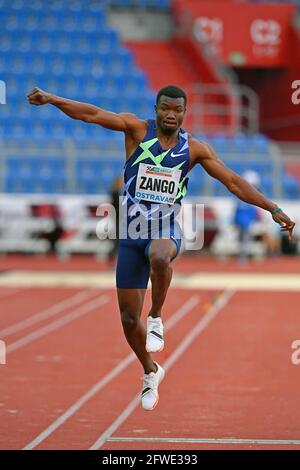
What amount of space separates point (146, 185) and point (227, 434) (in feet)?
5.88

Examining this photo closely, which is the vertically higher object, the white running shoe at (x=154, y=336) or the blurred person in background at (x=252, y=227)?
the blurred person in background at (x=252, y=227)

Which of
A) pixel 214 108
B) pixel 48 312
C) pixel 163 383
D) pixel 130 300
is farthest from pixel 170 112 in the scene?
pixel 214 108

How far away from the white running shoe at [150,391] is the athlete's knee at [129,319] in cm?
44

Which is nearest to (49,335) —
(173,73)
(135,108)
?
(135,108)

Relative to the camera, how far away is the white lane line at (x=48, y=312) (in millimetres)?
13086

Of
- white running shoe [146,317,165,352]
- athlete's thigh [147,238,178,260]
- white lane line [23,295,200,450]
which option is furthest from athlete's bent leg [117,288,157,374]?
white lane line [23,295,200,450]

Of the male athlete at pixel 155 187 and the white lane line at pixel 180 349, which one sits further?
the white lane line at pixel 180 349

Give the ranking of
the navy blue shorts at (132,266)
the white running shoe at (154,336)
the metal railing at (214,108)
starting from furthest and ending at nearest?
the metal railing at (214,108), the navy blue shorts at (132,266), the white running shoe at (154,336)

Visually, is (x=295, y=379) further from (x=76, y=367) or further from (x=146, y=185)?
(x=146, y=185)

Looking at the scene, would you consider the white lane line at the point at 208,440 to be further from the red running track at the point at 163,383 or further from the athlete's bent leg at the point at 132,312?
the athlete's bent leg at the point at 132,312

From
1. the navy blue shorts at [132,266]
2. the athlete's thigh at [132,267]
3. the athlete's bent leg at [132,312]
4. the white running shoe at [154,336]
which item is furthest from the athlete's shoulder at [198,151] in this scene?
the white running shoe at [154,336]

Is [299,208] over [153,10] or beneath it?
beneath

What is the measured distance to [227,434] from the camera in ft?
24.4

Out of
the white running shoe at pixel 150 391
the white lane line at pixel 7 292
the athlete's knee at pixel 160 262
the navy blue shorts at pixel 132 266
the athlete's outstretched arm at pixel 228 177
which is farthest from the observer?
the white lane line at pixel 7 292
